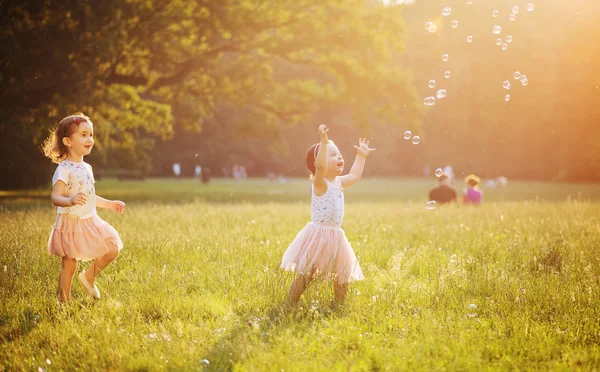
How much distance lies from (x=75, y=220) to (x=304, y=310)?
2.46 m

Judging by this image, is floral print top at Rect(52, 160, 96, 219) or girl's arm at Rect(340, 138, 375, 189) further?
girl's arm at Rect(340, 138, 375, 189)

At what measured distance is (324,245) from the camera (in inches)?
213

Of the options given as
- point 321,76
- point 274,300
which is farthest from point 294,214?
point 321,76

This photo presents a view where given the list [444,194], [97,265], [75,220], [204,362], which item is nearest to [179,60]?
[444,194]

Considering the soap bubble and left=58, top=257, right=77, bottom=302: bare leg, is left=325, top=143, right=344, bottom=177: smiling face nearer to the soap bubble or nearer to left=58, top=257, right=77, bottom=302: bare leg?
the soap bubble

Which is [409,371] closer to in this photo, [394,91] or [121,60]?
[121,60]

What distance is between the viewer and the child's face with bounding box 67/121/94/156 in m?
5.78

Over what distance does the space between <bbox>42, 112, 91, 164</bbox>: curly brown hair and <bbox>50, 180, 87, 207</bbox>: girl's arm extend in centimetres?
35

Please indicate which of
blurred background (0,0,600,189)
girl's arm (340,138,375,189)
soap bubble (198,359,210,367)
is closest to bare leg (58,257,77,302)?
soap bubble (198,359,210,367)

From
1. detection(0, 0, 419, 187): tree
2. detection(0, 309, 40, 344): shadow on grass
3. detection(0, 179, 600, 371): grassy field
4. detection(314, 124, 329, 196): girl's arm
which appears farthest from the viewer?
detection(0, 0, 419, 187): tree

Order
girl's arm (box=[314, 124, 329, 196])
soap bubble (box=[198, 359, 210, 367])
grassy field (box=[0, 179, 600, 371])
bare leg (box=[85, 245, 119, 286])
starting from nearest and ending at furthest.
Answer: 1. soap bubble (box=[198, 359, 210, 367])
2. grassy field (box=[0, 179, 600, 371])
3. girl's arm (box=[314, 124, 329, 196])
4. bare leg (box=[85, 245, 119, 286])

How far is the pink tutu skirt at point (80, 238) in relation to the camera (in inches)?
220

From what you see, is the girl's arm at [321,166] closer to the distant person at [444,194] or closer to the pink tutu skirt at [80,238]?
the pink tutu skirt at [80,238]

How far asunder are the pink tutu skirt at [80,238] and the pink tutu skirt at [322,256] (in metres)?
1.80
